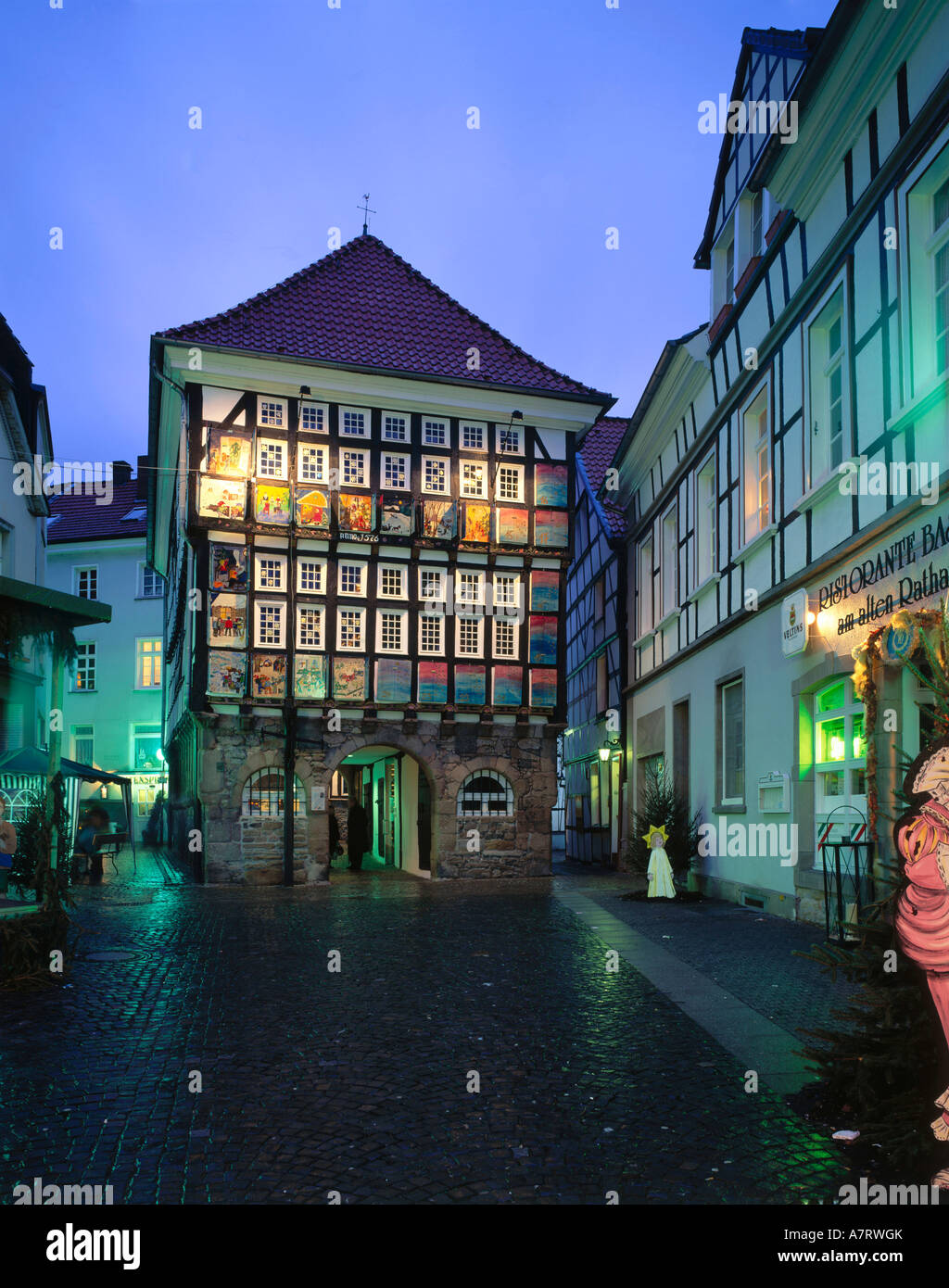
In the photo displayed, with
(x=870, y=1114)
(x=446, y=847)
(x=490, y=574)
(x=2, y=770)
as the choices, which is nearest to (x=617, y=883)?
(x=446, y=847)

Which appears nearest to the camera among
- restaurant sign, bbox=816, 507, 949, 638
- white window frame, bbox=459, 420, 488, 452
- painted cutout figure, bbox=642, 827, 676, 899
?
restaurant sign, bbox=816, 507, 949, 638

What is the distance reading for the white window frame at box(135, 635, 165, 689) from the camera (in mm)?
40812

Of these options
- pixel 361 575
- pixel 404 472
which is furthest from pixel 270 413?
pixel 361 575

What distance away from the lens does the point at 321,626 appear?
21812mm

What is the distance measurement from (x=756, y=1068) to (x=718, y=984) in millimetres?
2719

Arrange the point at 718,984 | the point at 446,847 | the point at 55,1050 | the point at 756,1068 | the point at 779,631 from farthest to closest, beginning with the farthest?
the point at 446,847 → the point at 779,631 → the point at 718,984 → the point at 55,1050 → the point at 756,1068

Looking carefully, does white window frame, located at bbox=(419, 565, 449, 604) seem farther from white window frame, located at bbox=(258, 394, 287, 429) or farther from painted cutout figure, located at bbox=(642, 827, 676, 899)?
painted cutout figure, located at bbox=(642, 827, 676, 899)

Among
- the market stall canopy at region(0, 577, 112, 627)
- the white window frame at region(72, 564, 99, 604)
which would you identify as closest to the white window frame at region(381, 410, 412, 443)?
the market stall canopy at region(0, 577, 112, 627)

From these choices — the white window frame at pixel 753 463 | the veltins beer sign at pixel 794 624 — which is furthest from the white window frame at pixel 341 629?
the veltins beer sign at pixel 794 624

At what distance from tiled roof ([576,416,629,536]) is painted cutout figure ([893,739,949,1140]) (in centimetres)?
2173

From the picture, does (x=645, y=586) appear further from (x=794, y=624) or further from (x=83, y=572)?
(x=83, y=572)

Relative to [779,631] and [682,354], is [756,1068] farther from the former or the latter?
[682,354]

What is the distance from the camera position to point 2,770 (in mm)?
19609

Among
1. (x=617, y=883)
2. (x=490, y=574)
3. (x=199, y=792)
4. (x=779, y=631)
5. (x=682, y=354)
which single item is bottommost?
(x=617, y=883)
